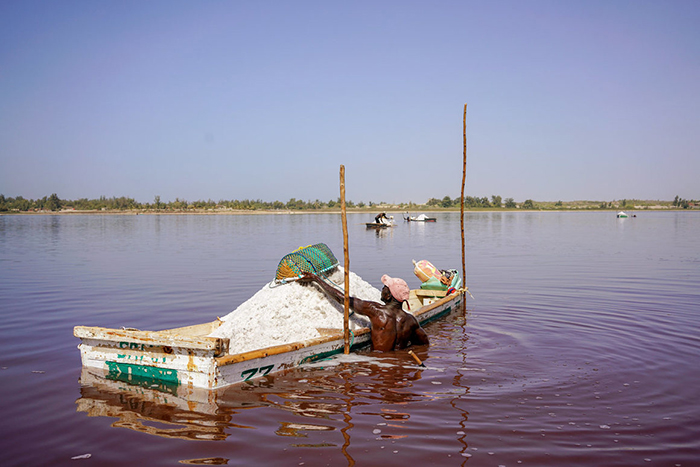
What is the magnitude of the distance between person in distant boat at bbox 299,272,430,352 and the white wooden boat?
1240 millimetres

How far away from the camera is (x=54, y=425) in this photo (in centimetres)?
487

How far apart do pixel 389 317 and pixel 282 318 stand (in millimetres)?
1647

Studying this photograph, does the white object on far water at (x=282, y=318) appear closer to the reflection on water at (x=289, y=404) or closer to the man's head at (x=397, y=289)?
the reflection on water at (x=289, y=404)

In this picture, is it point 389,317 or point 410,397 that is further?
point 389,317

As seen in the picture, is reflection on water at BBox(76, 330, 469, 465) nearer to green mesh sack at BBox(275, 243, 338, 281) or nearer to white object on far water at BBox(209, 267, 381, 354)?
white object on far water at BBox(209, 267, 381, 354)

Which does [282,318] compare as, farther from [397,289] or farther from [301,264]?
[397,289]

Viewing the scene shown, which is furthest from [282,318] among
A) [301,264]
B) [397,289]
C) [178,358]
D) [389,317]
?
[178,358]

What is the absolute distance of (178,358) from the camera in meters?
5.57

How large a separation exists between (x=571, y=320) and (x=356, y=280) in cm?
438

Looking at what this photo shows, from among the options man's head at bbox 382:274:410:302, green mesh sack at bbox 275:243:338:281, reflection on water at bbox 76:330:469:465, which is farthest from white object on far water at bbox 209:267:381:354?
man's head at bbox 382:274:410:302

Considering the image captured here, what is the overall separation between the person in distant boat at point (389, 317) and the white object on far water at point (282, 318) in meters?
0.25

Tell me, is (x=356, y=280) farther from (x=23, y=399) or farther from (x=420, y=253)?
(x=420, y=253)

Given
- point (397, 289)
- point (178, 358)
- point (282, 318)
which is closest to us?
point (178, 358)

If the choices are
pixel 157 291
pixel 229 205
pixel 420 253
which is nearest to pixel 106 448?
pixel 157 291
